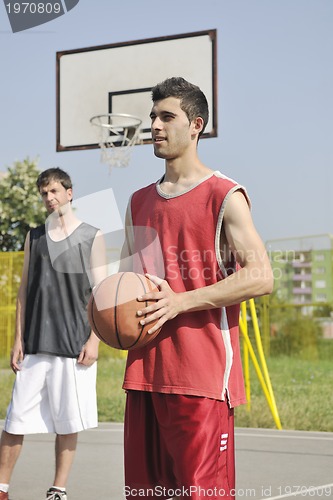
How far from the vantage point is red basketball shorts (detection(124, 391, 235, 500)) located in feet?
9.91

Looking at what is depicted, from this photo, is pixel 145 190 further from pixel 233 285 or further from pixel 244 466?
pixel 244 466

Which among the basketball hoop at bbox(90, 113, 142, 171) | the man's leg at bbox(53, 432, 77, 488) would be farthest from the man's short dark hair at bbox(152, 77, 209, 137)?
the basketball hoop at bbox(90, 113, 142, 171)

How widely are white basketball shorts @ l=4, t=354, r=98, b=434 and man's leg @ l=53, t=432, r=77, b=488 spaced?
0.16ft

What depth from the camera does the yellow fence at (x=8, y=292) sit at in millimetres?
16875

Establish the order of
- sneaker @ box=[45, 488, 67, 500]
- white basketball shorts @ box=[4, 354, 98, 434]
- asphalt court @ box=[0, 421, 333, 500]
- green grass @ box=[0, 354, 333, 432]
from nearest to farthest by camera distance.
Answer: sneaker @ box=[45, 488, 67, 500], white basketball shorts @ box=[4, 354, 98, 434], asphalt court @ box=[0, 421, 333, 500], green grass @ box=[0, 354, 333, 432]

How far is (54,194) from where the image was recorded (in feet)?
17.0

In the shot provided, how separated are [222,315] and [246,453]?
4.09 m

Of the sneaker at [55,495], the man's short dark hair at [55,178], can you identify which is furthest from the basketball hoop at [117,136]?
the sneaker at [55,495]

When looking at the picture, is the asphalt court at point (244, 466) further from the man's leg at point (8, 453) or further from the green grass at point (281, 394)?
the green grass at point (281, 394)

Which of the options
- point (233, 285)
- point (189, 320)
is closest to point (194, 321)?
point (189, 320)

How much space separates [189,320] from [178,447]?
1.49 ft

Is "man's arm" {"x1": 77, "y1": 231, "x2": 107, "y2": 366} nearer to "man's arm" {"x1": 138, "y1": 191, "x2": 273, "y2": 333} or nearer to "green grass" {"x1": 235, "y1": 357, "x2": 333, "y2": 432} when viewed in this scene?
"man's arm" {"x1": 138, "y1": 191, "x2": 273, "y2": 333}

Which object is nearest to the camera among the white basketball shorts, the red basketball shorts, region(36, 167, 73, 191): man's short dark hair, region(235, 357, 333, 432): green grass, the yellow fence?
the red basketball shorts

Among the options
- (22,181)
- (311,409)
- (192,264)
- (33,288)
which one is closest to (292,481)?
(33,288)
